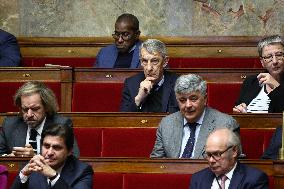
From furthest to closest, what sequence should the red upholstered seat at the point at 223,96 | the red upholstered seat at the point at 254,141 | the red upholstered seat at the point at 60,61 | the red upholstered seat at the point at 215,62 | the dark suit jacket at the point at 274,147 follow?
the red upholstered seat at the point at 60,61, the red upholstered seat at the point at 215,62, the red upholstered seat at the point at 223,96, the red upholstered seat at the point at 254,141, the dark suit jacket at the point at 274,147

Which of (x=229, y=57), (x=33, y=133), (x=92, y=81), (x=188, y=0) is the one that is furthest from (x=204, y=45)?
(x=33, y=133)

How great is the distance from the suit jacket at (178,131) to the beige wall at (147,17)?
1139mm

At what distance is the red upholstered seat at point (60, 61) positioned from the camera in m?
3.32

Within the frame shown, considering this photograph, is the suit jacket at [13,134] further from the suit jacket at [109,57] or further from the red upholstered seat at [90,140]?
the suit jacket at [109,57]

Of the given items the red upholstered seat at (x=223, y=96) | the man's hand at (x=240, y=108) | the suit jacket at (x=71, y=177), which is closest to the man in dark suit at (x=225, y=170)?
the suit jacket at (x=71, y=177)

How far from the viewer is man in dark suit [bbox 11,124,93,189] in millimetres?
2113

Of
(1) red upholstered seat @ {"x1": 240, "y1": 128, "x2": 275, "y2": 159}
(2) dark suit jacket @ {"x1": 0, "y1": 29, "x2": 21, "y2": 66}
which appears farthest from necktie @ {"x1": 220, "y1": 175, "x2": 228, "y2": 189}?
(2) dark suit jacket @ {"x1": 0, "y1": 29, "x2": 21, "y2": 66}

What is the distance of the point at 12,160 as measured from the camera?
2273mm

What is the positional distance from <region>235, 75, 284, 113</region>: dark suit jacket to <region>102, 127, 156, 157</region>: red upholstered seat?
0.91 feet

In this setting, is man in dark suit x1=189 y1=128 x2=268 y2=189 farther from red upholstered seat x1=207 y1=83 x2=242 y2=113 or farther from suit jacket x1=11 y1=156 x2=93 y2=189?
red upholstered seat x1=207 y1=83 x2=242 y2=113

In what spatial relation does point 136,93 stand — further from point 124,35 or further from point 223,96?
point 124,35

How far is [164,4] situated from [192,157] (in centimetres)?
128


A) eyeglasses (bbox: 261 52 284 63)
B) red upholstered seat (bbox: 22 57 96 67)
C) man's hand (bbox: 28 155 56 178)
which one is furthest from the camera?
red upholstered seat (bbox: 22 57 96 67)

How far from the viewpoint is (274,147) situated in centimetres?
238
